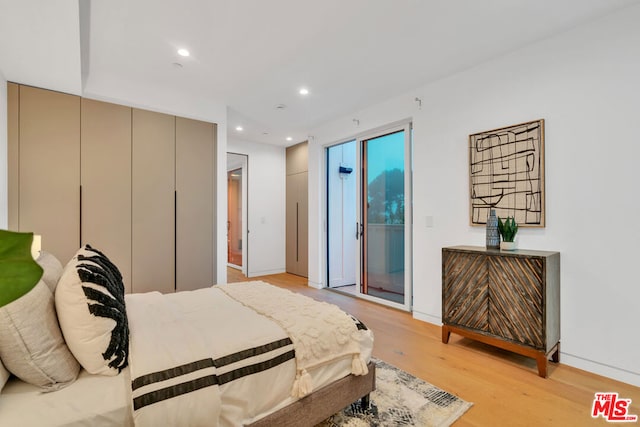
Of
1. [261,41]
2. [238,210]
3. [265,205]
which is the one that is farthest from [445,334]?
[238,210]

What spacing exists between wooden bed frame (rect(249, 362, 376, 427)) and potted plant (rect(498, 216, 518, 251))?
5.21 feet

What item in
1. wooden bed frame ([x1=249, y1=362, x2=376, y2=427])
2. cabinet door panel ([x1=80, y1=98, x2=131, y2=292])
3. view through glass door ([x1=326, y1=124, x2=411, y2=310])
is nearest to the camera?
wooden bed frame ([x1=249, y1=362, x2=376, y2=427])

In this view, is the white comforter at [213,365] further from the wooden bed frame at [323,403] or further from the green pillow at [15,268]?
the green pillow at [15,268]

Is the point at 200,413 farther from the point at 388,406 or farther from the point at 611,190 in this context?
the point at 611,190

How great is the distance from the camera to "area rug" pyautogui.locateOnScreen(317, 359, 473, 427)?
172 centimetres

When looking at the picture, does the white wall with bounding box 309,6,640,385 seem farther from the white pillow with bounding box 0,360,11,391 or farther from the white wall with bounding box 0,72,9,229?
the white wall with bounding box 0,72,9,229

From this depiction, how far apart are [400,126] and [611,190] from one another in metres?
2.15

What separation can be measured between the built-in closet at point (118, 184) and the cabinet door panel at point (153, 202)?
0.01 meters

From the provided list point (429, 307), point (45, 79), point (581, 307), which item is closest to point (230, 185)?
point (45, 79)

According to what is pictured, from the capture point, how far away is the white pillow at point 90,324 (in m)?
1.17

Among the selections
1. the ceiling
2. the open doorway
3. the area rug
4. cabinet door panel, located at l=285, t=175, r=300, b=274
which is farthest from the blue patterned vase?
the open doorway

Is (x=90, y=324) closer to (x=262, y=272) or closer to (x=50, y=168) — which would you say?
(x=50, y=168)

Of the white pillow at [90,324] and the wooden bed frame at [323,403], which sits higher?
the white pillow at [90,324]

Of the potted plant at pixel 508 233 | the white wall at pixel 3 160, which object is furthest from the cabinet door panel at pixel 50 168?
the potted plant at pixel 508 233
